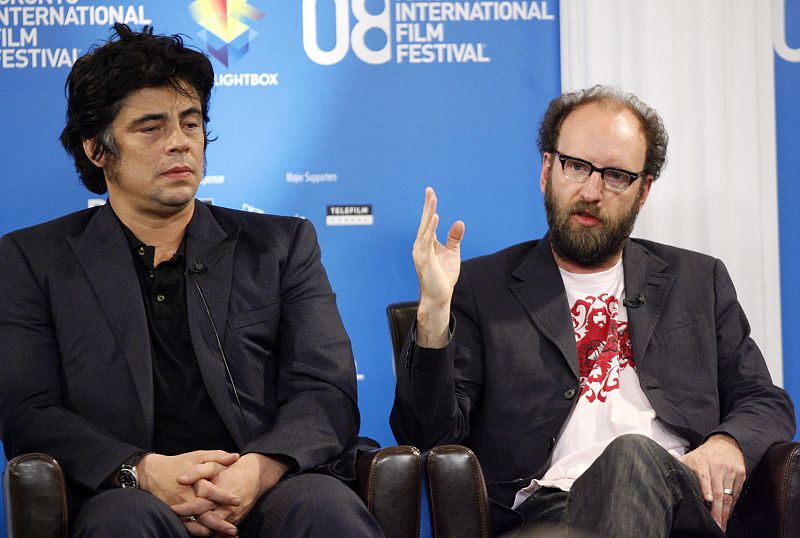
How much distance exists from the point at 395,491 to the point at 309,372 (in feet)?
1.67

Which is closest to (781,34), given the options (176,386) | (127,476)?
(176,386)

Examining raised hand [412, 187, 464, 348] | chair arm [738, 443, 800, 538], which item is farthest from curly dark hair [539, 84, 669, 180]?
chair arm [738, 443, 800, 538]

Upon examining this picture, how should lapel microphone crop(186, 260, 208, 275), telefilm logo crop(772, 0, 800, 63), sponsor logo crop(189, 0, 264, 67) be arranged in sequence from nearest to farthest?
lapel microphone crop(186, 260, 208, 275)
sponsor logo crop(189, 0, 264, 67)
telefilm logo crop(772, 0, 800, 63)

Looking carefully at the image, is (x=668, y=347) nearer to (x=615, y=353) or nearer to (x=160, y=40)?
(x=615, y=353)

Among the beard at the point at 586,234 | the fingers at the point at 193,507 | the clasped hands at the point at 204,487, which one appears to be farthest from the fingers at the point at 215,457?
the beard at the point at 586,234

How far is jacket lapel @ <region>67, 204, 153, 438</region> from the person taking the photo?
2867 mm

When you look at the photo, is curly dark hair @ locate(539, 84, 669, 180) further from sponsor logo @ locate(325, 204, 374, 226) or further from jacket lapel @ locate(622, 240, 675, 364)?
sponsor logo @ locate(325, 204, 374, 226)

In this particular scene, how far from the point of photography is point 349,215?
14.2 feet

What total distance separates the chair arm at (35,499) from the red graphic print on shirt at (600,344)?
60.0 inches

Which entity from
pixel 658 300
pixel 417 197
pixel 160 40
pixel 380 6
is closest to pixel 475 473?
pixel 658 300

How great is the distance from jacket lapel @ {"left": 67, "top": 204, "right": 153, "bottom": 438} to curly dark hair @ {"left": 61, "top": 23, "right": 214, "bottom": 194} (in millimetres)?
282

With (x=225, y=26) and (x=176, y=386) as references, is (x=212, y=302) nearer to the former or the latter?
(x=176, y=386)

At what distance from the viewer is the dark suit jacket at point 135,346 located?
2.79 metres

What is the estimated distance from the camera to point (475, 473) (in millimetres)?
2641
